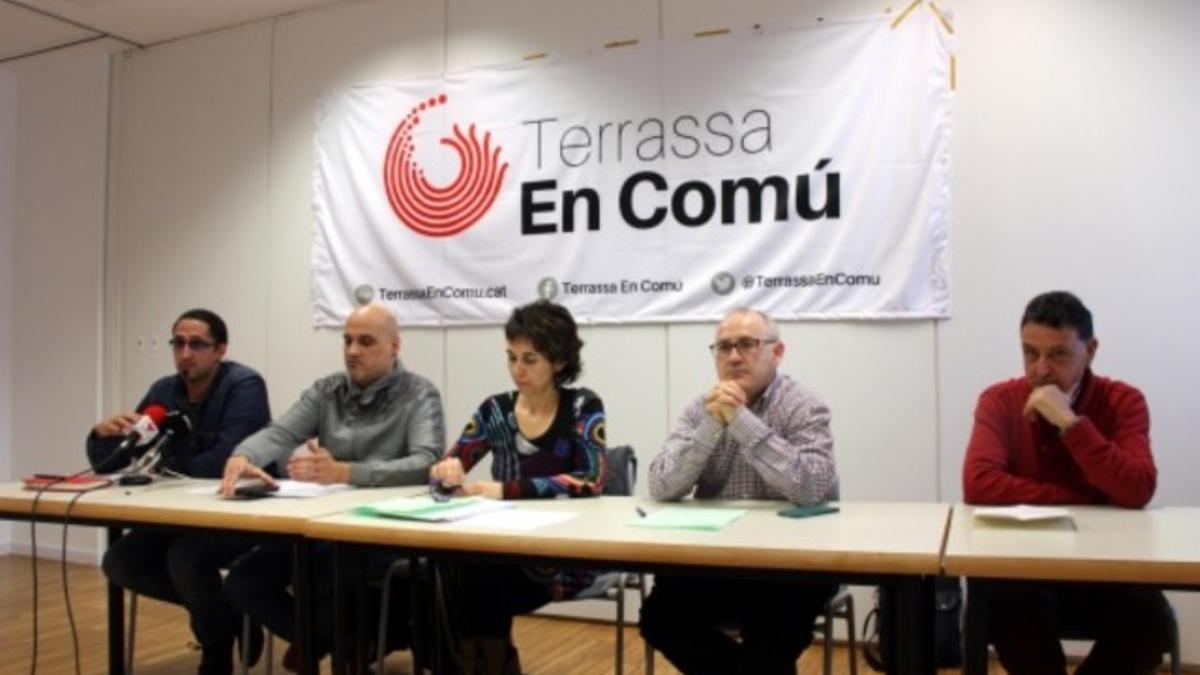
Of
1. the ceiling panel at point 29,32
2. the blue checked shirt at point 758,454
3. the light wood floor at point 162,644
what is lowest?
the light wood floor at point 162,644

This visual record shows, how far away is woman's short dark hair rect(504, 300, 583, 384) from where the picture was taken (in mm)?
2607

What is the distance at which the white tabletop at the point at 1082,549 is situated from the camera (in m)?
1.52

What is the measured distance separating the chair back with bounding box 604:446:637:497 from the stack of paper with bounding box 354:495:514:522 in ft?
1.40

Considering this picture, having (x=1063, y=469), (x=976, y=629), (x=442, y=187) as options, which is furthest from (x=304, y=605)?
(x=442, y=187)

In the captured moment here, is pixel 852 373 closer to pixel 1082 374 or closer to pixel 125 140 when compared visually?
pixel 1082 374

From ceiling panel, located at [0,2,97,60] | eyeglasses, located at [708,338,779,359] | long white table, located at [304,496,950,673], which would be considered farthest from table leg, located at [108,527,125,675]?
ceiling panel, located at [0,2,97,60]

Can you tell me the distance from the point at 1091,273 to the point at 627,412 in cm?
179

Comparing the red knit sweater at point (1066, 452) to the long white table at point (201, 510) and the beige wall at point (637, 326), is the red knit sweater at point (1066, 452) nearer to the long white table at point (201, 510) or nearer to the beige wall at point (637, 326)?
the beige wall at point (637, 326)

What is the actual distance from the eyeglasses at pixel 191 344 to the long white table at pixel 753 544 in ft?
4.34

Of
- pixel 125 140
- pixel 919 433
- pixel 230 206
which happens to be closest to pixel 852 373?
pixel 919 433

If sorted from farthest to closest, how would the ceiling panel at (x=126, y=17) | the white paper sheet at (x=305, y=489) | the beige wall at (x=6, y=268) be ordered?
the beige wall at (x=6, y=268), the ceiling panel at (x=126, y=17), the white paper sheet at (x=305, y=489)

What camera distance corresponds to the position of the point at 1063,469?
7.71ft

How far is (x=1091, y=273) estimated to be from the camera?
10.9 ft

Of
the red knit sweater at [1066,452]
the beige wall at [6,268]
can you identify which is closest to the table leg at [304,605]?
the red knit sweater at [1066,452]
